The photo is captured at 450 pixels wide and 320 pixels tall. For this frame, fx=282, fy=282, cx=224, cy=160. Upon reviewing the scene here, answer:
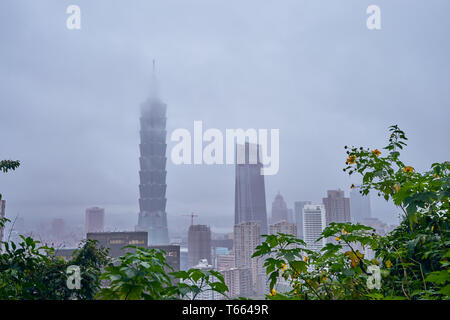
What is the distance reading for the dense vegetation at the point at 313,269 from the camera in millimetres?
648

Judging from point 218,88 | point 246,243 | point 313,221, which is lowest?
point 246,243

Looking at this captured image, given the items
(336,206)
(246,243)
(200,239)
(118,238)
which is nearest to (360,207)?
(336,206)

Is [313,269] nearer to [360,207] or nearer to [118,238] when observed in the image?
[360,207]

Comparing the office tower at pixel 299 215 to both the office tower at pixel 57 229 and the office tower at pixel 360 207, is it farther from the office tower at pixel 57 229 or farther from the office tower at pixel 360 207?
the office tower at pixel 57 229

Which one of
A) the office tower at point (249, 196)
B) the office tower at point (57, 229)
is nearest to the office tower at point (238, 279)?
the office tower at point (249, 196)

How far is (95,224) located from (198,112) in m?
1.11

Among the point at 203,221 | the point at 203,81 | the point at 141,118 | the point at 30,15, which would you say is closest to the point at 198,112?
the point at 203,81

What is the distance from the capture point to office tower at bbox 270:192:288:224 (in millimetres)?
1905

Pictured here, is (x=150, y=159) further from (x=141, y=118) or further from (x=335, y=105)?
(x=335, y=105)

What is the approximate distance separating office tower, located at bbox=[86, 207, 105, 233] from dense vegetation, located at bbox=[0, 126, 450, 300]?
96 cm

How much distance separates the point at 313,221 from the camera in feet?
4.99

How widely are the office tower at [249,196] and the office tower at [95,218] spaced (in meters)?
0.99

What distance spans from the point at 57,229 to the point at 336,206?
1.71 meters

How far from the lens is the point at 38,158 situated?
196 centimetres
